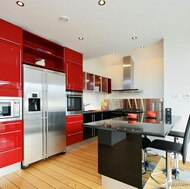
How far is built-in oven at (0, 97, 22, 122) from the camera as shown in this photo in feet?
7.15

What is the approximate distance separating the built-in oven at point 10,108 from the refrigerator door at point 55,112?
525mm

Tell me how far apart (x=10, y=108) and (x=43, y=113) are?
614mm

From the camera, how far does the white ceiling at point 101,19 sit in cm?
192

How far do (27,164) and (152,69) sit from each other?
4.29 meters

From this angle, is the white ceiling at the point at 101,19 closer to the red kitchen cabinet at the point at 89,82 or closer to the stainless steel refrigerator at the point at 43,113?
the stainless steel refrigerator at the point at 43,113

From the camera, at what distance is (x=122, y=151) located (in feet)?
5.74

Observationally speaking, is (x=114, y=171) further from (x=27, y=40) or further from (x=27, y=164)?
(x=27, y=40)

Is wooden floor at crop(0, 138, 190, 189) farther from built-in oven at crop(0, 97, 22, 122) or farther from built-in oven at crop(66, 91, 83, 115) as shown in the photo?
built-in oven at crop(66, 91, 83, 115)

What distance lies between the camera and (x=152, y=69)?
4703 mm

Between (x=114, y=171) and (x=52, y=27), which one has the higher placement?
(x=52, y=27)

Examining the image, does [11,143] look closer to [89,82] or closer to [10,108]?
[10,108]

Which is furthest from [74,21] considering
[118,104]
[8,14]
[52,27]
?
[118,104]

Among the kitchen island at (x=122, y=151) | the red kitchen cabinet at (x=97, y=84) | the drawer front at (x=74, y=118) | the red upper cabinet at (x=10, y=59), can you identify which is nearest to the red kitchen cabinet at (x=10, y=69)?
the red upper cabinet at (x=10, y=59)

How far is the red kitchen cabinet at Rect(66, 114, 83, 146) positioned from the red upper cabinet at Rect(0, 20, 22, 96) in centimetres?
132
